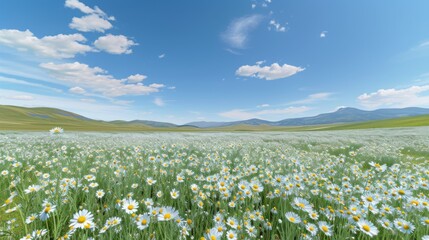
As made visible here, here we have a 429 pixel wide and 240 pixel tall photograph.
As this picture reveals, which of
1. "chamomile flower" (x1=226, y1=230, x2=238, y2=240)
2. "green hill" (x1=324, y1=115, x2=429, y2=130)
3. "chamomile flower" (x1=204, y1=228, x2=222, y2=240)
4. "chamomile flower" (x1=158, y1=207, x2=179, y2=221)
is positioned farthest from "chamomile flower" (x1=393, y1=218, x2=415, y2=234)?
"green hill" (x1=324, y1=115, x2=429, y2=130)

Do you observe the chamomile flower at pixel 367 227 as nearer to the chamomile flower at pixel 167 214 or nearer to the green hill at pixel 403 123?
the chamomile flower at pixel 167 214

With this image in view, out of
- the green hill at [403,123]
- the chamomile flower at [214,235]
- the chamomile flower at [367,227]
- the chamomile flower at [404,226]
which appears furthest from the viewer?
the green hill at [403,123]

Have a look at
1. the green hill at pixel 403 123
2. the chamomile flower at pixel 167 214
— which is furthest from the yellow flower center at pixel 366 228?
the green hill at pixel 403 123

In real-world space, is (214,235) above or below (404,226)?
above

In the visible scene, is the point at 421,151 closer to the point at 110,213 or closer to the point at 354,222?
the point at 354,222

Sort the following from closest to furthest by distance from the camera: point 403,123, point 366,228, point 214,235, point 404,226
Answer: point 214,235 → point 366,228 → point 404,226 → point 403,123

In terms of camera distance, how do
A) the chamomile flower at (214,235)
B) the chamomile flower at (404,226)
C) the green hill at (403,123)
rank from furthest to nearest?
the green hill at (403,123)
the chamomile flower at (404,226)
the chamomile flower at (214,235)

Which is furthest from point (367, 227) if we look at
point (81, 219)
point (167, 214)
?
point (81, 219)

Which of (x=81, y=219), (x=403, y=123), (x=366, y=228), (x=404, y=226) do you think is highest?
(x=81, y=219)

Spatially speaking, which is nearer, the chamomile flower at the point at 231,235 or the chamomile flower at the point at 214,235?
the chamomile flower at the point at 214,235

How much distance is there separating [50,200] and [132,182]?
129 cm

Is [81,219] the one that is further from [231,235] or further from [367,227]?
[367,227]

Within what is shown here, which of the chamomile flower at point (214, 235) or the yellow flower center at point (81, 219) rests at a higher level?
the yellow flower center at point (81, 219)

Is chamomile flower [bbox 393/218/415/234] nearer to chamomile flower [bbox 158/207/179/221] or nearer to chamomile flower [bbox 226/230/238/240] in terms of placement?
chamomile flower [bbox 226/230/238/240]
